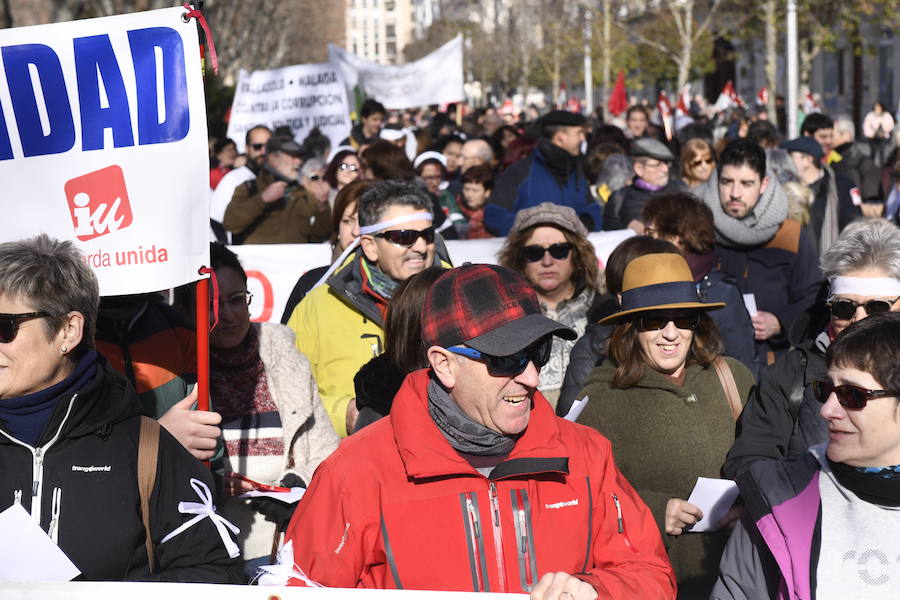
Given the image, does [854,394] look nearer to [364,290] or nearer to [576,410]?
[576,410]

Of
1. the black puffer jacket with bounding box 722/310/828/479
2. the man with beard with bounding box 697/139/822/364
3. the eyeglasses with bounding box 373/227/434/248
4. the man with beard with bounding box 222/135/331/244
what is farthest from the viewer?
the man with beard with bounding box 222/135/331/244

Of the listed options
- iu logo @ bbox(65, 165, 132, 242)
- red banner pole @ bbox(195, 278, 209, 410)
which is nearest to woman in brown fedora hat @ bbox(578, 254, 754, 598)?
red banner pole @ bbox(195, 278, 209, 410)

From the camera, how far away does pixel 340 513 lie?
279 centimetres

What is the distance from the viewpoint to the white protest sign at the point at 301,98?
13.5 m

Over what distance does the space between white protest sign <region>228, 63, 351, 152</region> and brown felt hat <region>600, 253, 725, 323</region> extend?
9.53 meters

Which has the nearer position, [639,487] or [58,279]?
[58,279]

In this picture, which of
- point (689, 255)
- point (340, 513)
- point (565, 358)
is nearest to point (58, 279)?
point (340, 513)

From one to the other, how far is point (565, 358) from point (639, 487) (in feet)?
3.67

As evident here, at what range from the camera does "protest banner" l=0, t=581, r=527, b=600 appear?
8.64 feet

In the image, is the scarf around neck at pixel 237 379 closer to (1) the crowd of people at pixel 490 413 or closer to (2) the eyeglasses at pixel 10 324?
(1) the crowd of people at pixel 490 413

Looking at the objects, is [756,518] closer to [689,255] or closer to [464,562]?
[464,562]

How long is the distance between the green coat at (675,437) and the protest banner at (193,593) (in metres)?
1.37

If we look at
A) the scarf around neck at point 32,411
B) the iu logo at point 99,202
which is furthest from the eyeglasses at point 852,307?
the scarf around neck at point 32,411

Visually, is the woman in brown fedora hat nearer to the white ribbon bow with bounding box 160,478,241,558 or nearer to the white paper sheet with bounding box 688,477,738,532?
the white paper sheet with bounding box 688,477,738,532
